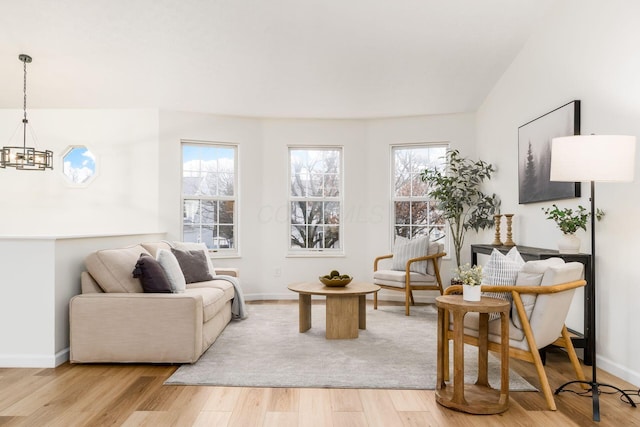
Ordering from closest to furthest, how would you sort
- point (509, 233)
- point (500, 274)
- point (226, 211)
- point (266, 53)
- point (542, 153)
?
point (500, 274), point (542, 153), point (509, 233), point (266, 53), point (226, 211)

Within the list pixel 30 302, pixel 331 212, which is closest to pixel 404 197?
pixel 331 212

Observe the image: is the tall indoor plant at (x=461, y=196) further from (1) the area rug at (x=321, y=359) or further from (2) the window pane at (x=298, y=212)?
(2) the window pane at (x=298, y=212)

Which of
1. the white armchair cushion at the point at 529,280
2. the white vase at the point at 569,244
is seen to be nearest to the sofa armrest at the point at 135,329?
the white armchair cushion at the point at 529,280

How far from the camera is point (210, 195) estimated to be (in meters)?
6.68

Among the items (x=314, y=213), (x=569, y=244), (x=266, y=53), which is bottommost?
(x=569, y=244)

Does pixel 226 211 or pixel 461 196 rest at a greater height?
pixel 461 196

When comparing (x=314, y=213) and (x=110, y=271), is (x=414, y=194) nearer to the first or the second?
(x=314, y=213)

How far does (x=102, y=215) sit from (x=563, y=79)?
532 centimetres

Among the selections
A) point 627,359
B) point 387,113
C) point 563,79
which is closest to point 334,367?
point 627,359

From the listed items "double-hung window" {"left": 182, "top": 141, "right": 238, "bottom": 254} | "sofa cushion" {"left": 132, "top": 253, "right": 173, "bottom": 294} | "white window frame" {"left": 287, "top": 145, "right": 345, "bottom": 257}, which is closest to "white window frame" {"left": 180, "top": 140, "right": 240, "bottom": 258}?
"double-hung window" {"left": 182, "top": 141, "right": 238, "bottom": 254}

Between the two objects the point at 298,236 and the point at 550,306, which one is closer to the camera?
the point at 550,306

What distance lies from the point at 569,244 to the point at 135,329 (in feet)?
10.9

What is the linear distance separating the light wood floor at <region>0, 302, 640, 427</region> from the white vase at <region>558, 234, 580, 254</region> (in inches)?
37.4

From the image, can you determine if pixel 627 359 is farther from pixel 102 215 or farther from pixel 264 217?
pixel 102 215
